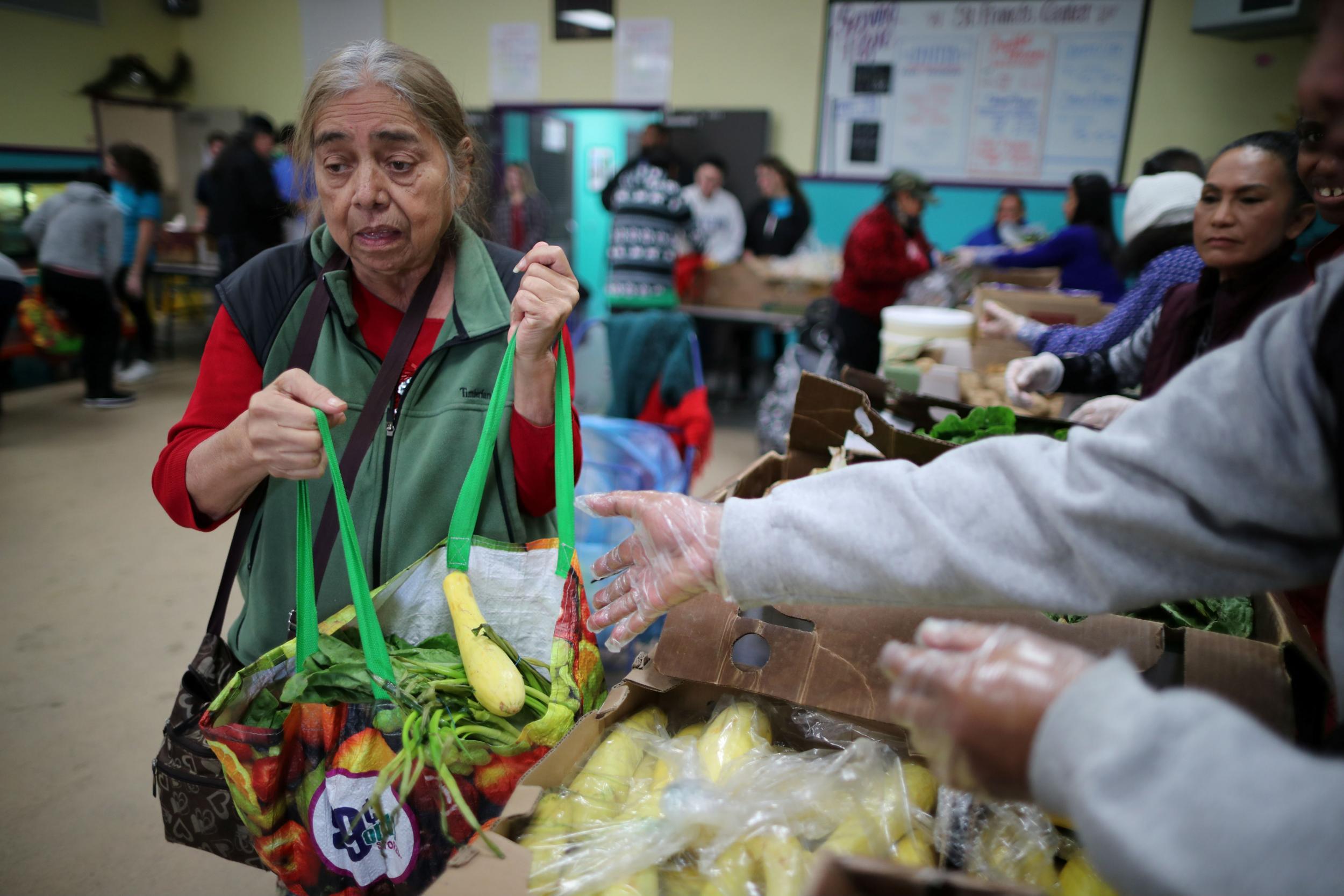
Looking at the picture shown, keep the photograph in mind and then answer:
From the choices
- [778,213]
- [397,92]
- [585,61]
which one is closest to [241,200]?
[585,61]

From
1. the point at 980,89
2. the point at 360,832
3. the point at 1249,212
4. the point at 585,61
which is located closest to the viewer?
the point at 360,832

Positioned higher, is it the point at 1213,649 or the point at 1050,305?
the point at 1050,305

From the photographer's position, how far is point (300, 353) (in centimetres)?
124

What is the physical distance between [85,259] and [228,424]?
519 cm

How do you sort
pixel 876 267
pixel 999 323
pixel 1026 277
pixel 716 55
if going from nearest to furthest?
1. pixel 999 323
2. pixel 1026 277
3. pixel 876 267
4. pixel 716 55

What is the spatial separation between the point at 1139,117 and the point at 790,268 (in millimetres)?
3264

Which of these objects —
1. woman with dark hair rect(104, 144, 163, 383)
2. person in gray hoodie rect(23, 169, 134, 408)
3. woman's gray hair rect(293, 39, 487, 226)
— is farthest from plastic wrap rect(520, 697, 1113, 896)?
woman with dark hair rect(104, 144, 163, 383)

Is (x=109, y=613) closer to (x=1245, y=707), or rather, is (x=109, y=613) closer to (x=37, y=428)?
(x=37, y=428)

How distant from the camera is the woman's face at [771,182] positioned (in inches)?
270

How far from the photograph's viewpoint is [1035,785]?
1.81 ft

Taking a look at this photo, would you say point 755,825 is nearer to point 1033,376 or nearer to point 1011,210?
point 1033,376

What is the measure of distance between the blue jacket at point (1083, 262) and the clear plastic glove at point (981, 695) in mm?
4226

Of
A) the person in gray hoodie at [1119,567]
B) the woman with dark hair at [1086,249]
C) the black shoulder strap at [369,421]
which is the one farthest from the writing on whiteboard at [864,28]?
the person in gray hoodie at [1119,567]

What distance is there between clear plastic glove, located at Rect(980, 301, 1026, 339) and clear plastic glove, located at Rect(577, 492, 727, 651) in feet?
6.99
